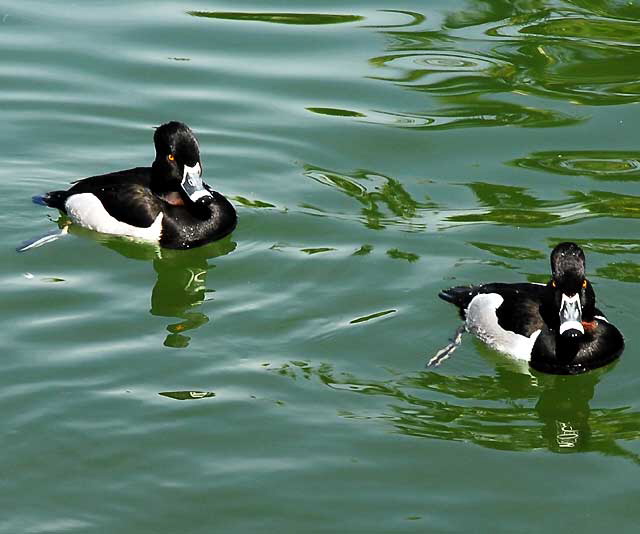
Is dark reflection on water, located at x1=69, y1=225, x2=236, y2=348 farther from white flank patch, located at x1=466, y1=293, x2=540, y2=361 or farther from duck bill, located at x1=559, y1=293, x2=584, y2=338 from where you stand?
duck bill, located at x1=559, y1=293, x2=584, y2=338

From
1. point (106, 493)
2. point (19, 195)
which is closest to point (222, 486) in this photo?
point (106, 493)

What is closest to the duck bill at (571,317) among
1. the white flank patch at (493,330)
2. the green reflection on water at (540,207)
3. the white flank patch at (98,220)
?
the white flank patch at (493,330)

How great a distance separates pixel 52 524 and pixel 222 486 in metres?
1.03

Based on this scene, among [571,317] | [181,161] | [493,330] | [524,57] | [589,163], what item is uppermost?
[524,57]

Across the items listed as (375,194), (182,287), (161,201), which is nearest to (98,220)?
(161,201)

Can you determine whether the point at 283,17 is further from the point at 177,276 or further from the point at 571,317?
the point at 571,317

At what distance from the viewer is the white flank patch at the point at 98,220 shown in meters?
12.6

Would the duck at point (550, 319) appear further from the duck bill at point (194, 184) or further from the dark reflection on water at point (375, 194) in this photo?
the duck bill at point (194, 184)

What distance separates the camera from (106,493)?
8.60 meters

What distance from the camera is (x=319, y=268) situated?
1162 cm

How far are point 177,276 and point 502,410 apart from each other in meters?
3.48

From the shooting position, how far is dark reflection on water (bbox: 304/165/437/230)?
12.5 m

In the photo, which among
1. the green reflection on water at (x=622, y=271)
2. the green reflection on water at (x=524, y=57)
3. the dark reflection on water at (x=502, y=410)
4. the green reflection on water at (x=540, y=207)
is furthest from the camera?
the green reflection on water at (x=524, y=57)

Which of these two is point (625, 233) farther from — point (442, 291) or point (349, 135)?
point (349, 135)
